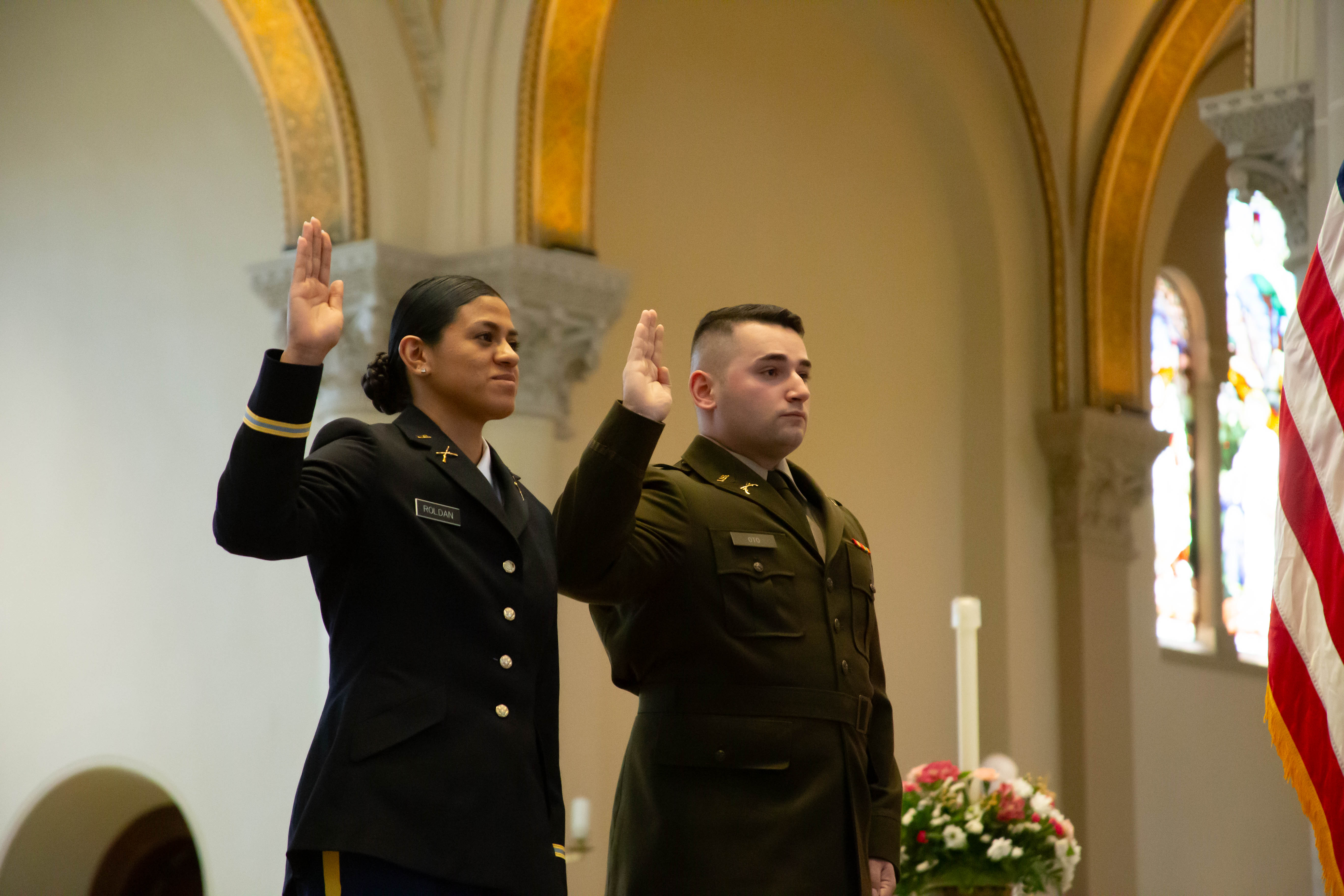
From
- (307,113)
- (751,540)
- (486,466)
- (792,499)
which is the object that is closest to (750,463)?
(792,499)

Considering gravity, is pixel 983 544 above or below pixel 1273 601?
above

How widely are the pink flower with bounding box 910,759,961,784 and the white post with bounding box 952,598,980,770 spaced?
0.05 metres

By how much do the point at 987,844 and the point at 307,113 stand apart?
14.0ft

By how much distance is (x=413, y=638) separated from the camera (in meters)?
2.22

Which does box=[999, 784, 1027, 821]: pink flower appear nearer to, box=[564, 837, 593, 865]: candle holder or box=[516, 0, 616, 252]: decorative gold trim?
box=[564, 837, 593, 865]: candle holder

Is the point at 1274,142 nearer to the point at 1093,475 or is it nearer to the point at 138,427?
the point at 1093,475

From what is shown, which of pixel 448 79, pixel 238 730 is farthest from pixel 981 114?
pixel 238 730

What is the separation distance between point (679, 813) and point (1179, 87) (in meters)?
7.67

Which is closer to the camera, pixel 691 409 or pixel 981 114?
pixel 691 409

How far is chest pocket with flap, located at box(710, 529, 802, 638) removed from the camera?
279 centimetres

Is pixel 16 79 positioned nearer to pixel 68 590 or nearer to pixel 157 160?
pixel 157 160

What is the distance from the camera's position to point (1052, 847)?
4.38 meters

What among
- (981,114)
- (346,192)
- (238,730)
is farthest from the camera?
(981,114)

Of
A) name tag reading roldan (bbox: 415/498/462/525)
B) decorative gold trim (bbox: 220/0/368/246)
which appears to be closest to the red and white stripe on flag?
name tag reading roldan (bbox: 415/498/462/525)
